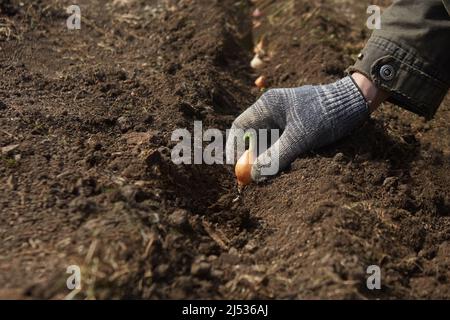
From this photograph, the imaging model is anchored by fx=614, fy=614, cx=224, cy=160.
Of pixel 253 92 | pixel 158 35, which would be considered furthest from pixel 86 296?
pixel 158 35

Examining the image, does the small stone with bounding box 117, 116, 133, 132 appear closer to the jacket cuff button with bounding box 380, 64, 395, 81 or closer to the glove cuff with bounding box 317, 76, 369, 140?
the glove cuff with bounding box 317, 76, 369, 140

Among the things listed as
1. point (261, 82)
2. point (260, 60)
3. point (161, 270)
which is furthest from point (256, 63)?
point (161, 270)

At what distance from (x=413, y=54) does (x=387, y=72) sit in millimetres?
128

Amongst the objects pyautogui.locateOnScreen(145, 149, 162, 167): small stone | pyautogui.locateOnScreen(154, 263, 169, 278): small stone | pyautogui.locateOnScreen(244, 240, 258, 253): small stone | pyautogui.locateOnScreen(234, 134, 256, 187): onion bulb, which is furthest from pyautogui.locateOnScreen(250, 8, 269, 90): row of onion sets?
pyautogui.locateOnScreen(154, 263, 169, 278): small stone

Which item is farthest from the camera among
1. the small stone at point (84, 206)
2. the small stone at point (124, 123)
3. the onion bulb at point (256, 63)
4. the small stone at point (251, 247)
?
the onion bulb at point (256, 63)

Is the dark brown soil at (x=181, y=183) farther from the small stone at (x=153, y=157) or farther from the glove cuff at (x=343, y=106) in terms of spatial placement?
the glove cuff at (x=343, y=106)

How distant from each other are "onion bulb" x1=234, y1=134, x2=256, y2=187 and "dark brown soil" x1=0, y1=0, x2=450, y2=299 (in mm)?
64

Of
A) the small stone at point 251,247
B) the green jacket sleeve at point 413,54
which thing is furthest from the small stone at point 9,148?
the green jacket sleeve at point 413,54

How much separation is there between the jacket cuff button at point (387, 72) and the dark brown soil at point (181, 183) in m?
0.30

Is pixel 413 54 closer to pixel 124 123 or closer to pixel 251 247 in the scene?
pixel 251 247

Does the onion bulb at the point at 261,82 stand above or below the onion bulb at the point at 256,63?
below

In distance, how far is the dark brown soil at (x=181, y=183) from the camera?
1.92m

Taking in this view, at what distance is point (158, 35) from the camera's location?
3.83 m

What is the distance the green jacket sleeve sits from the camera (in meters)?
2.56
